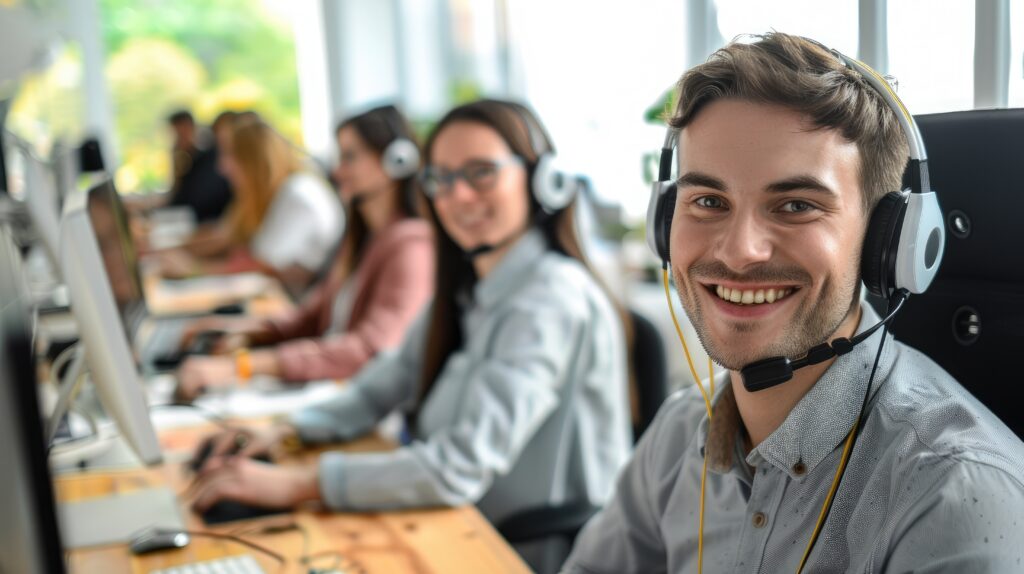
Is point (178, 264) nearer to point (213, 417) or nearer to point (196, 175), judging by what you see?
point (196, 175)

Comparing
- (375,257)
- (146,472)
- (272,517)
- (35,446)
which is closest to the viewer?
(35,446)

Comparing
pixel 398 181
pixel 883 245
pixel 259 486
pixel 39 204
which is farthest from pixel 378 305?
pixel 883 245

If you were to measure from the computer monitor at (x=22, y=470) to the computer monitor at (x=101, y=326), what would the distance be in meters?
0.74

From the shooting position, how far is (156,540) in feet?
4.44

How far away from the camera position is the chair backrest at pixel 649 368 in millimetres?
1700

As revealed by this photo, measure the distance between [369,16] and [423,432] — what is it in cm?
574

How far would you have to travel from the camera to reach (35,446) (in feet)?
1.64

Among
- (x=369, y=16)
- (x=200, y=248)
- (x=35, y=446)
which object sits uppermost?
(x=369, y=16)

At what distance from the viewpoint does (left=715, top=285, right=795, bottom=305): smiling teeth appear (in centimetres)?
92

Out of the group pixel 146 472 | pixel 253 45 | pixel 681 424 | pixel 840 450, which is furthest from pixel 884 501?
pixel 253 45

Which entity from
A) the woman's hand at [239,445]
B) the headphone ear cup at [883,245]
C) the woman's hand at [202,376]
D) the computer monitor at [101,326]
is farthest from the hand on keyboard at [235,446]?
the headphone ear cup at [883,245]

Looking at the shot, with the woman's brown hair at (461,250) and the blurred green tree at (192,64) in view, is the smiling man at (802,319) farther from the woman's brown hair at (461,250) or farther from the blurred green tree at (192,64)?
the blurred green tree at (192,64)

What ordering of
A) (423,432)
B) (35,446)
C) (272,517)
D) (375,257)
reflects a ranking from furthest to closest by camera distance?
(375,257), (423,432), (272,517), (35,446)

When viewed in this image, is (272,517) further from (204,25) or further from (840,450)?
(204,25)
